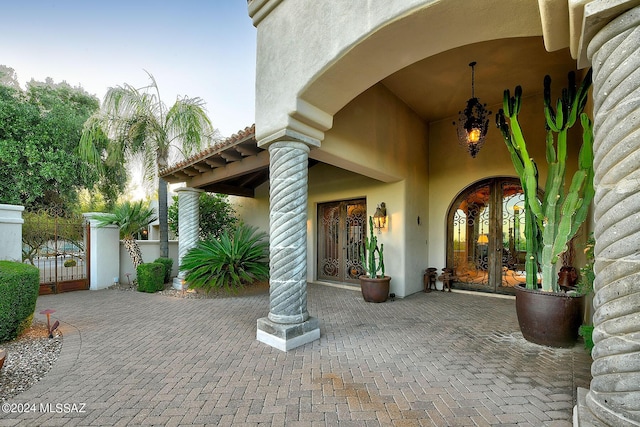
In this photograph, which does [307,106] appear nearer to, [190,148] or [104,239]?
[190,148]

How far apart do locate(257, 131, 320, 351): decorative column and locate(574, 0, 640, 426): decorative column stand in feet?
8.80

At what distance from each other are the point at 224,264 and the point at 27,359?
3503 mm

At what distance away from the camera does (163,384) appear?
251 centimetres

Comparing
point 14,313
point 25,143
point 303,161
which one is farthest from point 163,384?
point 25,143

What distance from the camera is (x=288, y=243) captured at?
3.53 metres

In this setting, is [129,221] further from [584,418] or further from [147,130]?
[584,418]

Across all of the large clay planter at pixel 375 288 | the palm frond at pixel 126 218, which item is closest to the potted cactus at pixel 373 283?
the large clay planter at pixel 375 288

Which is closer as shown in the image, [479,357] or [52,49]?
[479,357]

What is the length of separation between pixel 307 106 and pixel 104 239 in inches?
272

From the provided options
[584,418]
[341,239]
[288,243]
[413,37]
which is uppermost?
[413,37]

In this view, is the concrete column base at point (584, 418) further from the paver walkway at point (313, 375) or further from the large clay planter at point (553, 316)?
the large clay planter at point (553, 316)

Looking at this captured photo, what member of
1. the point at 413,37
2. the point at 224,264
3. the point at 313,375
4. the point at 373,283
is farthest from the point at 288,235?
the point at 224,264

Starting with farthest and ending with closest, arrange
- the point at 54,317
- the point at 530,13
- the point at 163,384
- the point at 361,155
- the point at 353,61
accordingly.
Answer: the point at 361,155 → the point at 54,317 → the point at 353,61 → the point at 163,384 → the point at 530,13

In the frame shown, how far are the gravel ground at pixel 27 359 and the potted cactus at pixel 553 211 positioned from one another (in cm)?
535
